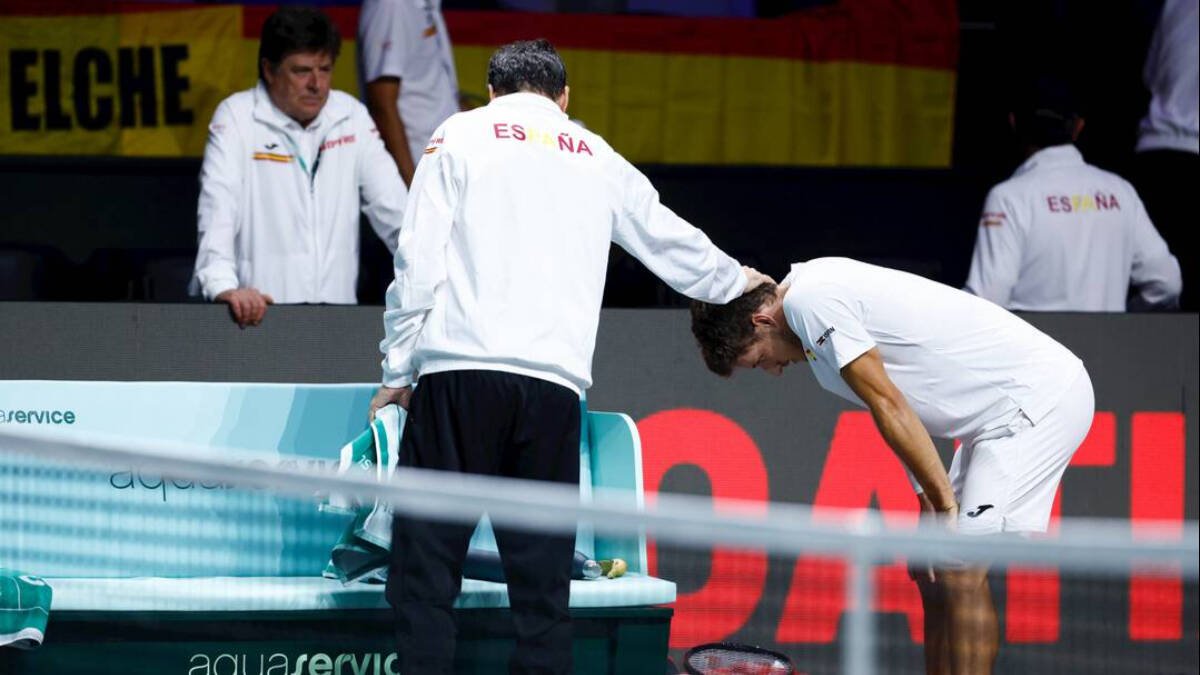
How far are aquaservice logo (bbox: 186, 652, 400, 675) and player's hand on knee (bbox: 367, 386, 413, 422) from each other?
0.67 meters

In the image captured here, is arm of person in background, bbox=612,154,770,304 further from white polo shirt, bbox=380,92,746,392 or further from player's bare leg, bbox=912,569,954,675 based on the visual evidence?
player's bare leg, bbox=912,569,954,675

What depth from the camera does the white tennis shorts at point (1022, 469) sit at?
4266mm

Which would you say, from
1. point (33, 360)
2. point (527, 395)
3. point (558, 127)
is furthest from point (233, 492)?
point (33, 360)

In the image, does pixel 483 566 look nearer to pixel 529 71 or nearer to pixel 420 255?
pixel 420 255

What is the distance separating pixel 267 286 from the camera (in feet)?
18.7

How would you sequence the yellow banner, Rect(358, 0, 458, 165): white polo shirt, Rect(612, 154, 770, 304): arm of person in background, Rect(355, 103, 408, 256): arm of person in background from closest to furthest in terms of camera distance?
Rect(612, 154, 770, 304): arm of person in background < Rect(355, 103, 408, 256): arm of person in background < Rect(358, 0, 458, 165): white polo shirt < the yellow banner

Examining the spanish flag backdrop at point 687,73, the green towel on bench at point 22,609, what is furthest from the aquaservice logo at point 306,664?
the spanish flag backdrop at point 687,73

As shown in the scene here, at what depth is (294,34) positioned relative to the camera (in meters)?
5.43

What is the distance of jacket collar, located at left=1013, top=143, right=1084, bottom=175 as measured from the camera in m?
6.25

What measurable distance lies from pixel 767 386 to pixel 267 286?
171cm

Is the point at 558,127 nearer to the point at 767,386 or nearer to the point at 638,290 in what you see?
the point at 767,386

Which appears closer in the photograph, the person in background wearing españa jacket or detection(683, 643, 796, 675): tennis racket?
detection(683, 643, 796, 675): tennis racket

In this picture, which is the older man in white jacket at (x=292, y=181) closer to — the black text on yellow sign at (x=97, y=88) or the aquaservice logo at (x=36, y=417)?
the aquaservice logo at (x=36, y=417)

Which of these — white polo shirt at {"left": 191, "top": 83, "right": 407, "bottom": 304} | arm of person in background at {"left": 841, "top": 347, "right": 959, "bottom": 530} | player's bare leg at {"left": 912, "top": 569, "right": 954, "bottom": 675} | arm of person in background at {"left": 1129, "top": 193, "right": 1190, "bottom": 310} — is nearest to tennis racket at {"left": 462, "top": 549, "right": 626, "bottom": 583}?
arm of person in background at {"left": 841, "top": 347, "right": 959, "bottom": 530}
